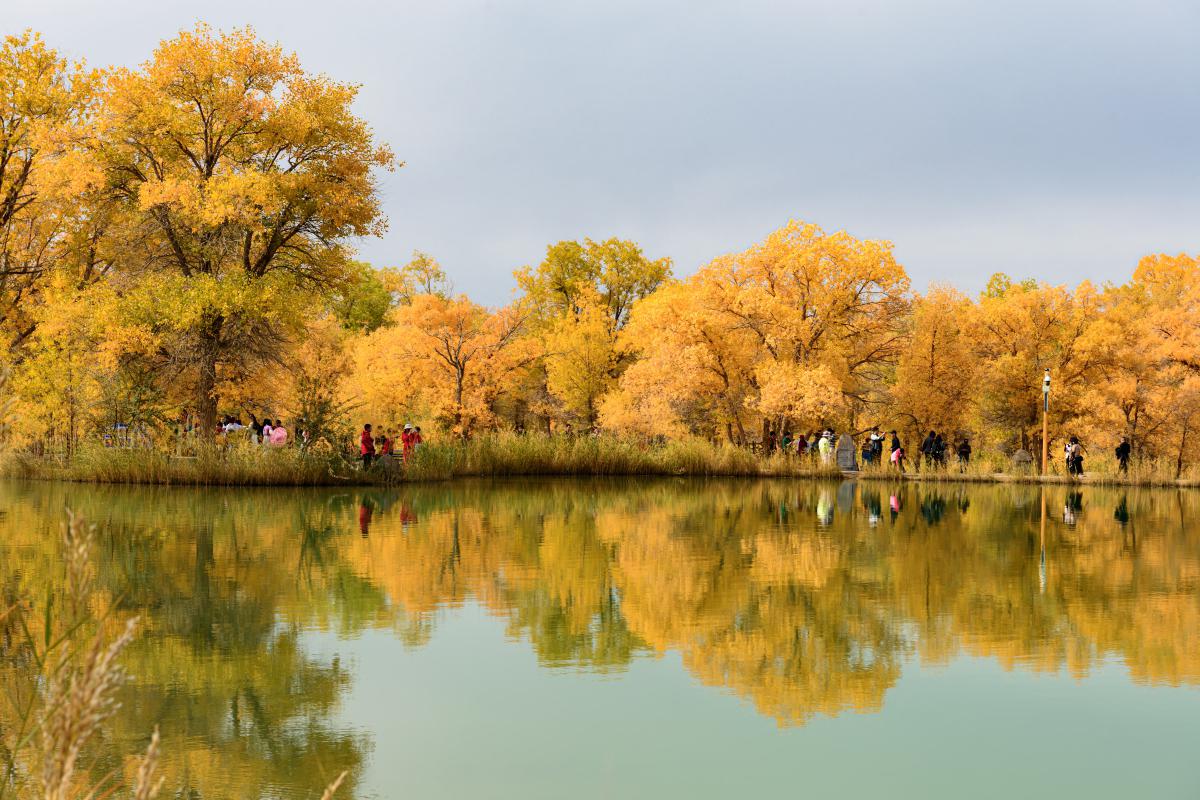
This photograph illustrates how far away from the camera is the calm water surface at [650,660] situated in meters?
5.89

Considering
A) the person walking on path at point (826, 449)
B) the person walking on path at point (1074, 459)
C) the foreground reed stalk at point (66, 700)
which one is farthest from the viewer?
the person walking on path at point (826, 449)

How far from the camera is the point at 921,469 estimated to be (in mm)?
36812

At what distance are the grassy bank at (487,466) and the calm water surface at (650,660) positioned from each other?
8.96m

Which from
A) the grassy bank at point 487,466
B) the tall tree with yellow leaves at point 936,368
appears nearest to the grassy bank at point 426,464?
the grassy bank at point 487,466

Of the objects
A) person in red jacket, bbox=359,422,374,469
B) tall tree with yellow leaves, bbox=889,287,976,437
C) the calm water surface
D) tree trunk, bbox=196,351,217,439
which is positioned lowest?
the calm water surface

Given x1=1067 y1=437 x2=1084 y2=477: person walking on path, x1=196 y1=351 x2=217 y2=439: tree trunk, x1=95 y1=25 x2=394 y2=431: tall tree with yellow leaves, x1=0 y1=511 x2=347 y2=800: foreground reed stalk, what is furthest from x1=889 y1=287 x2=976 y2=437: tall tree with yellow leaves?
x1=0 y1=511 x2=347 y2=800: foreground reed stalk

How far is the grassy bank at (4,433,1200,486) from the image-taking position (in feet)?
86.2

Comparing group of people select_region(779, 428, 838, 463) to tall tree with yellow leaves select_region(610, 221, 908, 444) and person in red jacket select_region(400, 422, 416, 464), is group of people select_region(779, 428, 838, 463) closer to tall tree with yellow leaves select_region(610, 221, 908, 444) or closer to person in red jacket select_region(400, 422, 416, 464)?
tall tree with yellow leaves select_region(610, 221, 908, 444)

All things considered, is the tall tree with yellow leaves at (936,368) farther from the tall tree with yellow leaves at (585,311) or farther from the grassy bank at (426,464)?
the tall tree with yellow leaves at (585,311)

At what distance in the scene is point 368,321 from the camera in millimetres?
65125

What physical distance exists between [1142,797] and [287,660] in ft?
18.2

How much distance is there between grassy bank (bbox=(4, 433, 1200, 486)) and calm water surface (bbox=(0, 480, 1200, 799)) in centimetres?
896

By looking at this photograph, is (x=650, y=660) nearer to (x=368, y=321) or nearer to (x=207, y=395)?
(x=207, y=395)

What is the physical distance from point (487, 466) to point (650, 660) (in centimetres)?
2521
